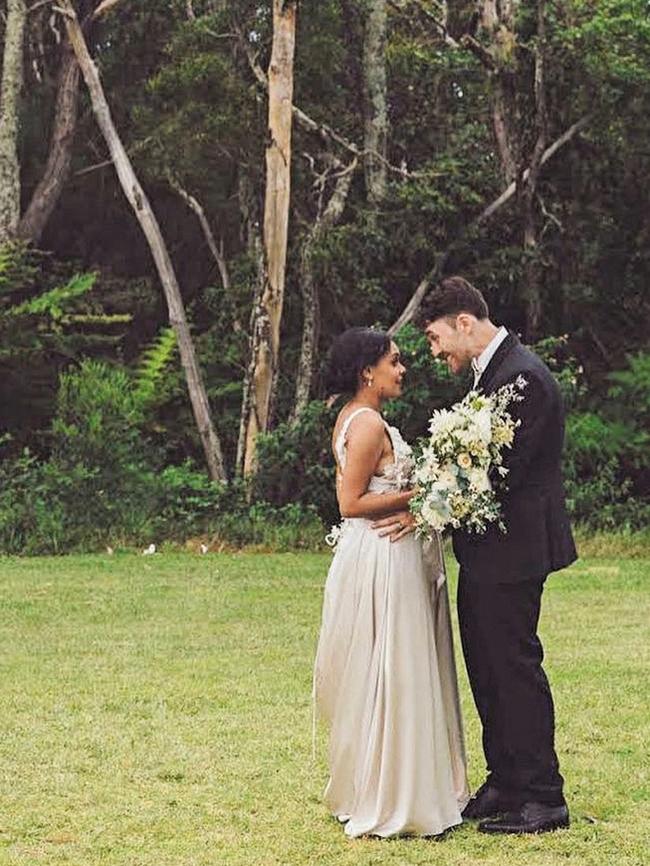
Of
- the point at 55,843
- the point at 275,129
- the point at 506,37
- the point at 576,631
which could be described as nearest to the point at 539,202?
the point at 506,37

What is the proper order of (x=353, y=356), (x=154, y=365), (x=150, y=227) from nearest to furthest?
(x=353, y=356), (x=150, y=227), (x=154, y=365)

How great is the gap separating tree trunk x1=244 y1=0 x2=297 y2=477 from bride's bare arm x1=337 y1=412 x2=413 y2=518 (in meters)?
13.3

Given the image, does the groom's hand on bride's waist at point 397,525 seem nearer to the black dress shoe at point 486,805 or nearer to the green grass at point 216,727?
the black dress shoe at point 486,805

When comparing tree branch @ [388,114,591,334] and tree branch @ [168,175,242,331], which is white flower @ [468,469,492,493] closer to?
tree branch @ [388,114,591,334]

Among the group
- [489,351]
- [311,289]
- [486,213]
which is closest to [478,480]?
[489,351]

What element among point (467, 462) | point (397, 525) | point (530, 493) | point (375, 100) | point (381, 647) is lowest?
point (381, 647)

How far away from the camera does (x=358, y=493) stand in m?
6.39

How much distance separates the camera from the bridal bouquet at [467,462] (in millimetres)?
5965

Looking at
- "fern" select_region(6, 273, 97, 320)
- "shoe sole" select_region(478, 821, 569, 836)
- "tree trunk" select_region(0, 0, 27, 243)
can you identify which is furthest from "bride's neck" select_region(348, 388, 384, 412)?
"tree trunk" select_region(0, 0, 27, 243)

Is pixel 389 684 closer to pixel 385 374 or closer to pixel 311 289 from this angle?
pixel 385 374

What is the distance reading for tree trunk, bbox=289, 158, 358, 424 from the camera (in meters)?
21.2

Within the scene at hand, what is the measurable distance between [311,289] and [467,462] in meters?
15.5

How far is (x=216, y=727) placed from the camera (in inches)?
327

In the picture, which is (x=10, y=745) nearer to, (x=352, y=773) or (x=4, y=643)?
(x=352, y=773)
